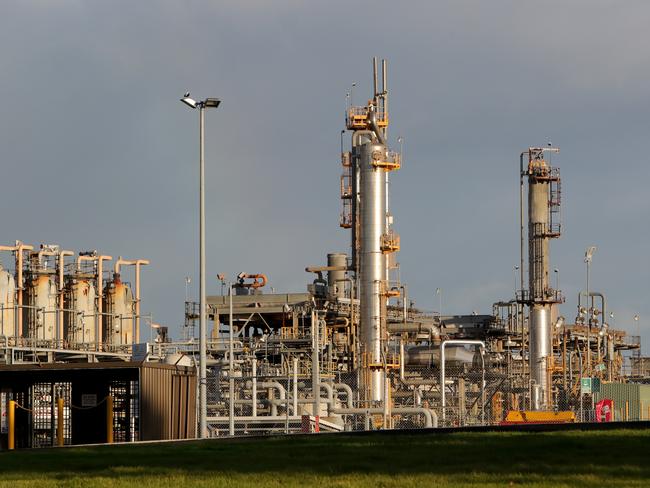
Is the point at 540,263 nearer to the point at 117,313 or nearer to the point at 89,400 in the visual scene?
the point at 117,313

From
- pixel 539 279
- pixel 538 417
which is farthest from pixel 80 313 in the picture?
pixel 538 417

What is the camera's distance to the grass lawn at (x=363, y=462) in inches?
731

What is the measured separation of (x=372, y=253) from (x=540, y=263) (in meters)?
12.2

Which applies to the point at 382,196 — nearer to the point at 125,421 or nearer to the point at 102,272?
the point at 102,272

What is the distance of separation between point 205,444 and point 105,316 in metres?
48.2

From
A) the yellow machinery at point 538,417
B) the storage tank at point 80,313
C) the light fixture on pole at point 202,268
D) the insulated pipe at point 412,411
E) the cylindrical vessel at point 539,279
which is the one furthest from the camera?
the cylindrical vessel at point 539,279

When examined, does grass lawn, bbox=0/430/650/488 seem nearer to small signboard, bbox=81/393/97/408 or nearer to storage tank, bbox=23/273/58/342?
small signboard, bbox=81/393/97/408

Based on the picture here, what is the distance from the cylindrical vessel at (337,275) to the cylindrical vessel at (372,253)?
672 centimetres

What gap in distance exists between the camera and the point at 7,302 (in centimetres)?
6369

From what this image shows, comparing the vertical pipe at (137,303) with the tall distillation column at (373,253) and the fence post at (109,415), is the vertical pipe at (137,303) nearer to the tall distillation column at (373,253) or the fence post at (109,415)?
the tall distillation column at (373,253)

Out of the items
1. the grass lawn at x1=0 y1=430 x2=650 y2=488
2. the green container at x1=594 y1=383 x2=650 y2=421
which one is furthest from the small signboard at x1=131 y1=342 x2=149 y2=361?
the green container at x1=594 y1=383 x2=650 y2=421

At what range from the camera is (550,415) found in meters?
51.3

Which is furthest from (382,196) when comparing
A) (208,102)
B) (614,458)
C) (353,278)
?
(614,458)

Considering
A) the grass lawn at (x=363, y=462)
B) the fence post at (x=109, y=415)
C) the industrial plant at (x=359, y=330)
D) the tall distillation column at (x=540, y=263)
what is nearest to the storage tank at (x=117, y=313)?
the industrial plant at (x=359, y=330)
